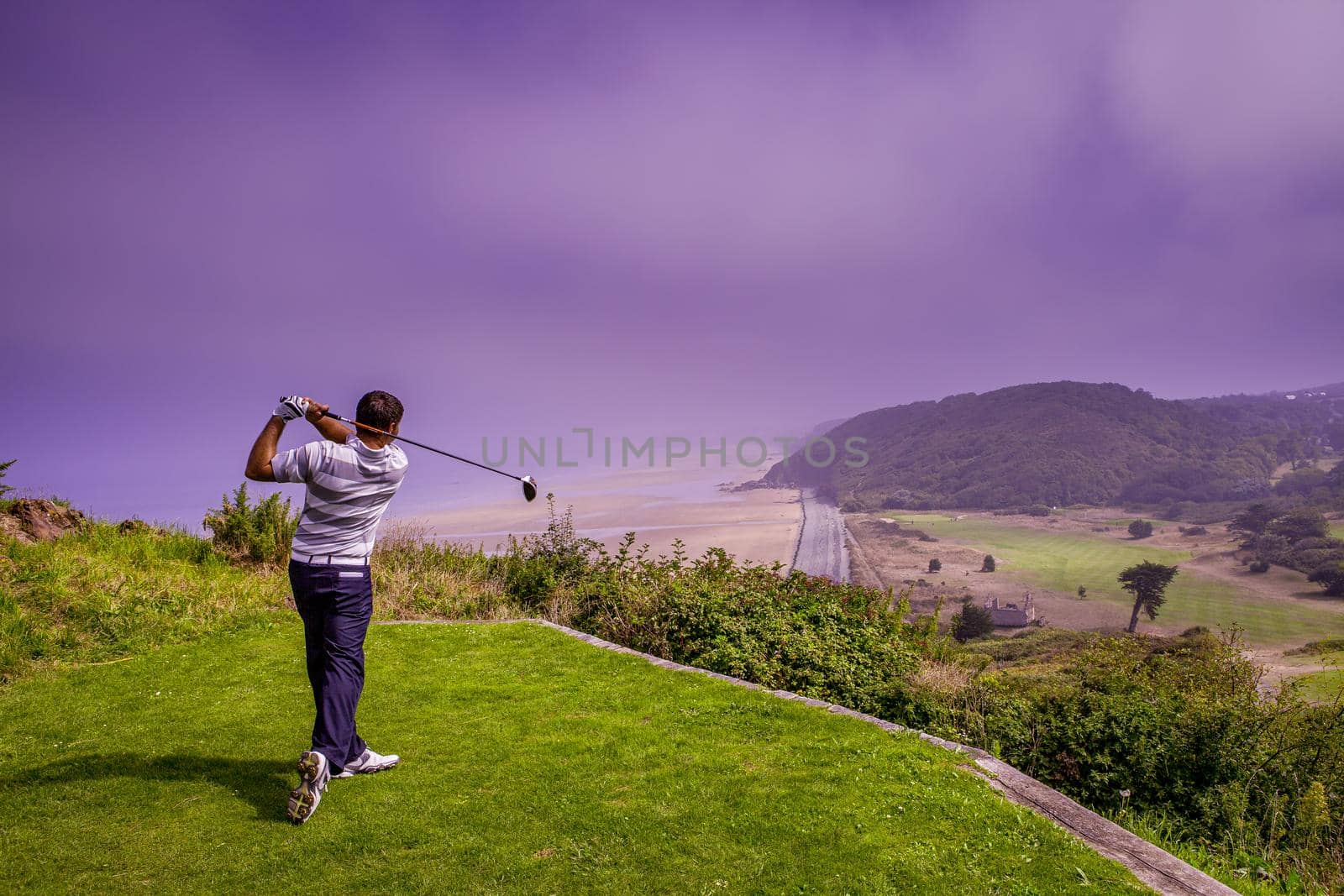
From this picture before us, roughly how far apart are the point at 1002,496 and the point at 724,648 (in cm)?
14740

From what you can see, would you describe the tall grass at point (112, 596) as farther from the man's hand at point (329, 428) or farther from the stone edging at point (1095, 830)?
the stone edging at point (1095, 830)

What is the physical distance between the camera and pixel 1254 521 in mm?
89625

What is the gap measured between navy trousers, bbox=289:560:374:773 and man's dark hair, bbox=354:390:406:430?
1.03 m

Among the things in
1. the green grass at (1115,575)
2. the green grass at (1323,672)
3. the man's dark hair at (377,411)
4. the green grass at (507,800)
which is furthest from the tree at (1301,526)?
the man's dark hair at (377,411)

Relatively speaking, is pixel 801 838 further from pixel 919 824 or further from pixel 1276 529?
pixel 1276 529

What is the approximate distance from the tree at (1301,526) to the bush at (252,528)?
104 m

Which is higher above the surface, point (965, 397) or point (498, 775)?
point (965, 397)

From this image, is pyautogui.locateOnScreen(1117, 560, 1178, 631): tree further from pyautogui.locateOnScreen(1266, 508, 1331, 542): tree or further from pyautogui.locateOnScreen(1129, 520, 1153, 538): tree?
pyautogui.locateOnScreen(1129, 520, 1153, 538): tree

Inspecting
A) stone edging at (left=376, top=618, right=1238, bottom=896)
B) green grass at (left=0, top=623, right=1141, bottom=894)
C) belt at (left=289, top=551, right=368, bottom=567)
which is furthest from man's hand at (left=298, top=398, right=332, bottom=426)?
stone edging at (left=376, top=618, right=1238, bottom=896)

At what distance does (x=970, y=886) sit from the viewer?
3510 mm

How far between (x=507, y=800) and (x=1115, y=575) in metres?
104

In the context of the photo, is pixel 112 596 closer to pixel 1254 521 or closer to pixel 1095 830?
pixel 1095 830

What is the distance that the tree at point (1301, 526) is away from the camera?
3056 inches

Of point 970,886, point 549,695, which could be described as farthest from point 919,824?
point 549,695
